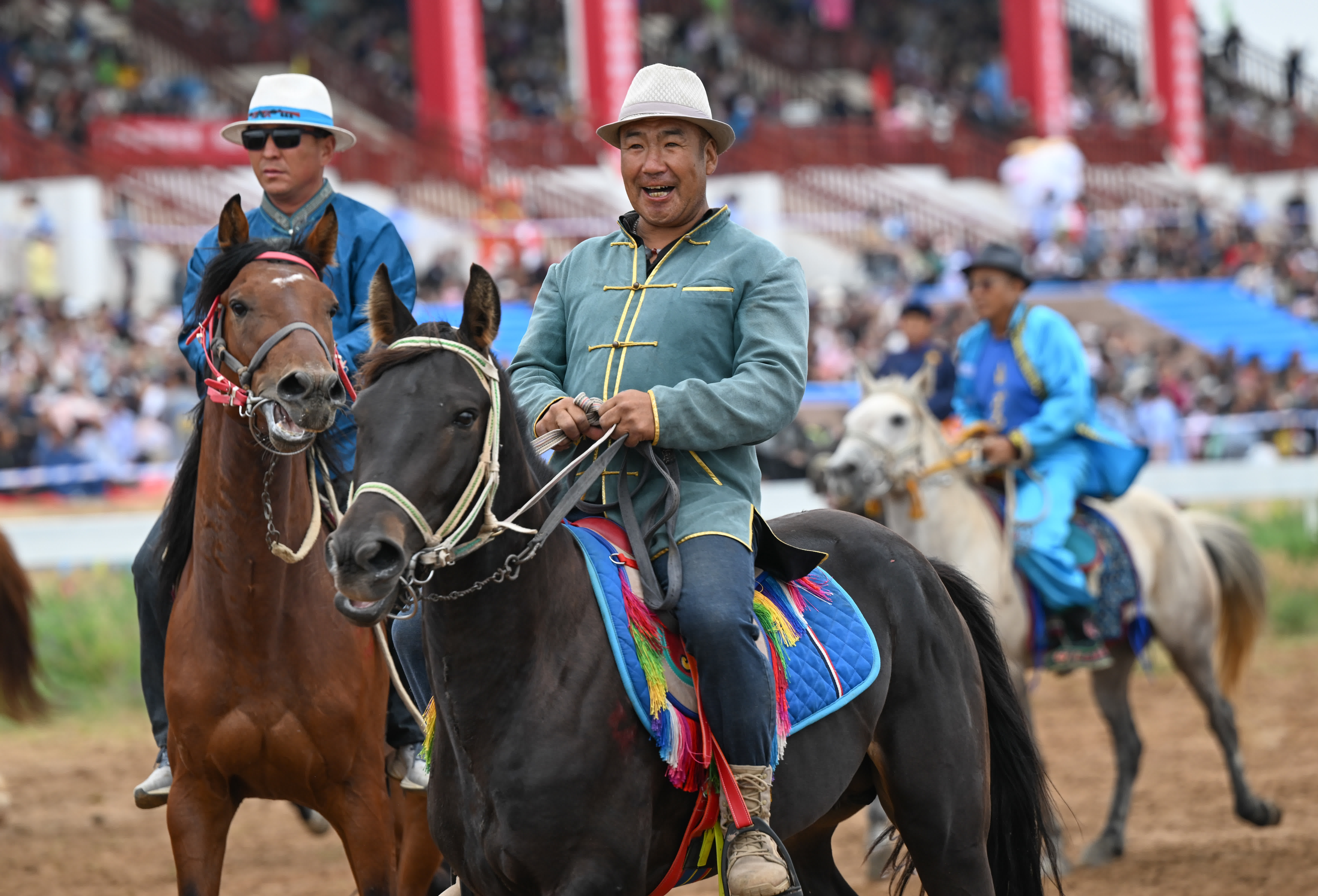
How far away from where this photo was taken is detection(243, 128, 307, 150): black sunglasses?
582 centimetres

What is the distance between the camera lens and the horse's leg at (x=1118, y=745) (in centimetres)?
827

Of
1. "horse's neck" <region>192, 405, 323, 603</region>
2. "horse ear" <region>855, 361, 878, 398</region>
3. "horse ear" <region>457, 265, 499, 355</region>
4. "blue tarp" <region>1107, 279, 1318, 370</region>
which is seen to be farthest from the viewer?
"blue tarp" <region>1107, 279, 1318, 370</region>

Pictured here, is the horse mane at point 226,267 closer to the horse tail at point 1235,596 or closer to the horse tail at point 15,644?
the horse tail at point 15,644

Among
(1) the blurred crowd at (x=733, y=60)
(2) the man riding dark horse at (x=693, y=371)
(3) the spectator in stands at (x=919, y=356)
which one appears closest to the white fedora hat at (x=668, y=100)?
(2) the man riding dark horse at (x=693, y=371)

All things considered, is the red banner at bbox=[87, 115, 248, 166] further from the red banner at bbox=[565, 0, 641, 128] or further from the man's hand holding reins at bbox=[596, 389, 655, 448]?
the man's hand holding reins at bbox=[596, 389, 655, 448]

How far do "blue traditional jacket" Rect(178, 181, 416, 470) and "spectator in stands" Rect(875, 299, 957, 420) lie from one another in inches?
208

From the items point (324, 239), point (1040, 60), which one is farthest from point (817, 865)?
point (1040, 60)

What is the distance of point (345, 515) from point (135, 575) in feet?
7.97

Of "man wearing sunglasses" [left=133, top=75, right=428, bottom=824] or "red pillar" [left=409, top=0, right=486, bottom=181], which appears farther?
"red pillar" [left=409, top=0, right=486, bottom=181]

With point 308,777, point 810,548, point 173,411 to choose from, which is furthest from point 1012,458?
point 173,411

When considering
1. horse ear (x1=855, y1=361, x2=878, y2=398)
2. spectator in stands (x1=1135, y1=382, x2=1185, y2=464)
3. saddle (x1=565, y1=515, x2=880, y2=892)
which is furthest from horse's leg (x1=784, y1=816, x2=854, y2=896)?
spectator in stands (x1=1135, y1=382, x2=1185, y2=464)

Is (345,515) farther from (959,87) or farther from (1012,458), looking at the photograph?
(959,87)

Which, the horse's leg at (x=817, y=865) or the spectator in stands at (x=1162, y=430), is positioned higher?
the spectator in stands at (x=1162, y=430)

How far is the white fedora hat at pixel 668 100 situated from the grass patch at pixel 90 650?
895 centimetres
